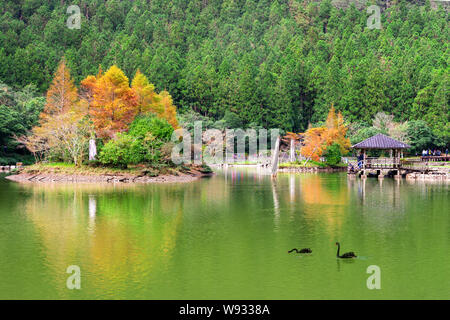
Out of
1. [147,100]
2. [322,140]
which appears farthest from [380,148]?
[147,100]

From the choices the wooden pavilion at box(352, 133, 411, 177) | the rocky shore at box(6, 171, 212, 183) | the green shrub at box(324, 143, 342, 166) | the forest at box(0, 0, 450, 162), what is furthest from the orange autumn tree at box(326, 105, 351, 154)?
the rocky shore at box(6, 171, 212, 183)

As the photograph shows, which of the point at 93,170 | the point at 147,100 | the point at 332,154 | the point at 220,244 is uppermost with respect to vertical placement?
the point at 147,100

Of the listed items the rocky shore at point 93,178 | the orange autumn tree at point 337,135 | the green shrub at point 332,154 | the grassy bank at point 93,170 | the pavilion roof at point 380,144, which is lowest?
the rocky shore at point 93,178

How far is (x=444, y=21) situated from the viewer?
116688 mm

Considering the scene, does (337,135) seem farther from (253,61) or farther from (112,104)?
(253,61)

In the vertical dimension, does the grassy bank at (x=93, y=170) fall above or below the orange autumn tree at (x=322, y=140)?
below

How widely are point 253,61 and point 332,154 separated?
1769 inches

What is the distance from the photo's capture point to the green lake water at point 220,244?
11727 millimetres

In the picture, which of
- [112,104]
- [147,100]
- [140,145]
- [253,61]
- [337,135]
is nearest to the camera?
[140,145]

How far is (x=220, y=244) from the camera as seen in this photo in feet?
52.4

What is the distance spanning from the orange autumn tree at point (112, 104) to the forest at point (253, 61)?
1005 centimetres

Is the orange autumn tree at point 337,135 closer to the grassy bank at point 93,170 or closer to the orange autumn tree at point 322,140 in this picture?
the orange autumn tree at point 322,140


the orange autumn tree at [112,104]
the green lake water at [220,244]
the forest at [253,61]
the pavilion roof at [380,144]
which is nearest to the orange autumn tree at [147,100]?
the orange autumn tree at [112,104]
